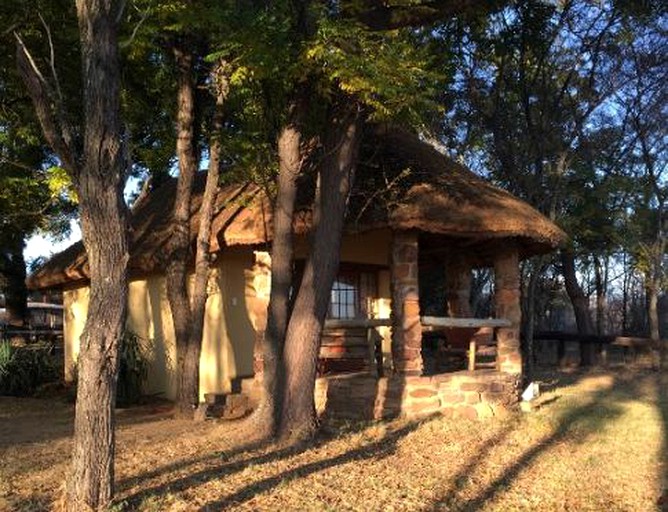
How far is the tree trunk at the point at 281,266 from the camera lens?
330 inches

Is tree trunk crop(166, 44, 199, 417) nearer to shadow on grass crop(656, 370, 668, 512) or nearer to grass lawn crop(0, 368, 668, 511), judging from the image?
grass lawn crop(0, 368, 668, 511)

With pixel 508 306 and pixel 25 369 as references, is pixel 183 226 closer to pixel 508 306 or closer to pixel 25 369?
pixel 508 306

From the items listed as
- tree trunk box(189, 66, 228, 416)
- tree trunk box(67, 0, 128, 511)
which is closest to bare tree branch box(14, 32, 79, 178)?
tree trunk box(67, 0, 128, 511)

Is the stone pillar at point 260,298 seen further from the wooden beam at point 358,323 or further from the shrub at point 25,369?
the shrub at point 25,369

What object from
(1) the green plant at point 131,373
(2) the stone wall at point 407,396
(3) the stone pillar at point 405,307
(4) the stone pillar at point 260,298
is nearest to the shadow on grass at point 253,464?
(2) the stone wall at point 407,396

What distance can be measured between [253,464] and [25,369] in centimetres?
978

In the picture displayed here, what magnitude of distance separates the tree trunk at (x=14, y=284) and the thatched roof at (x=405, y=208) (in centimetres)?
1121

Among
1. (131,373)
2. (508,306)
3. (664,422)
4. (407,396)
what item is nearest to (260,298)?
(407,396)

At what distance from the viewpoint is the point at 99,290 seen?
529 cm

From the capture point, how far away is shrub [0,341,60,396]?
49.2 feet

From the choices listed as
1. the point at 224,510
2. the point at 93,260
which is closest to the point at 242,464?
the point at 224,510

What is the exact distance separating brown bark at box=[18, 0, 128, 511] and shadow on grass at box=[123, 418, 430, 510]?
1.83 ft

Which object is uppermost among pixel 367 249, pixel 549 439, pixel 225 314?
pixel 367 249

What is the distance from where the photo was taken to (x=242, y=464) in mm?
7297
